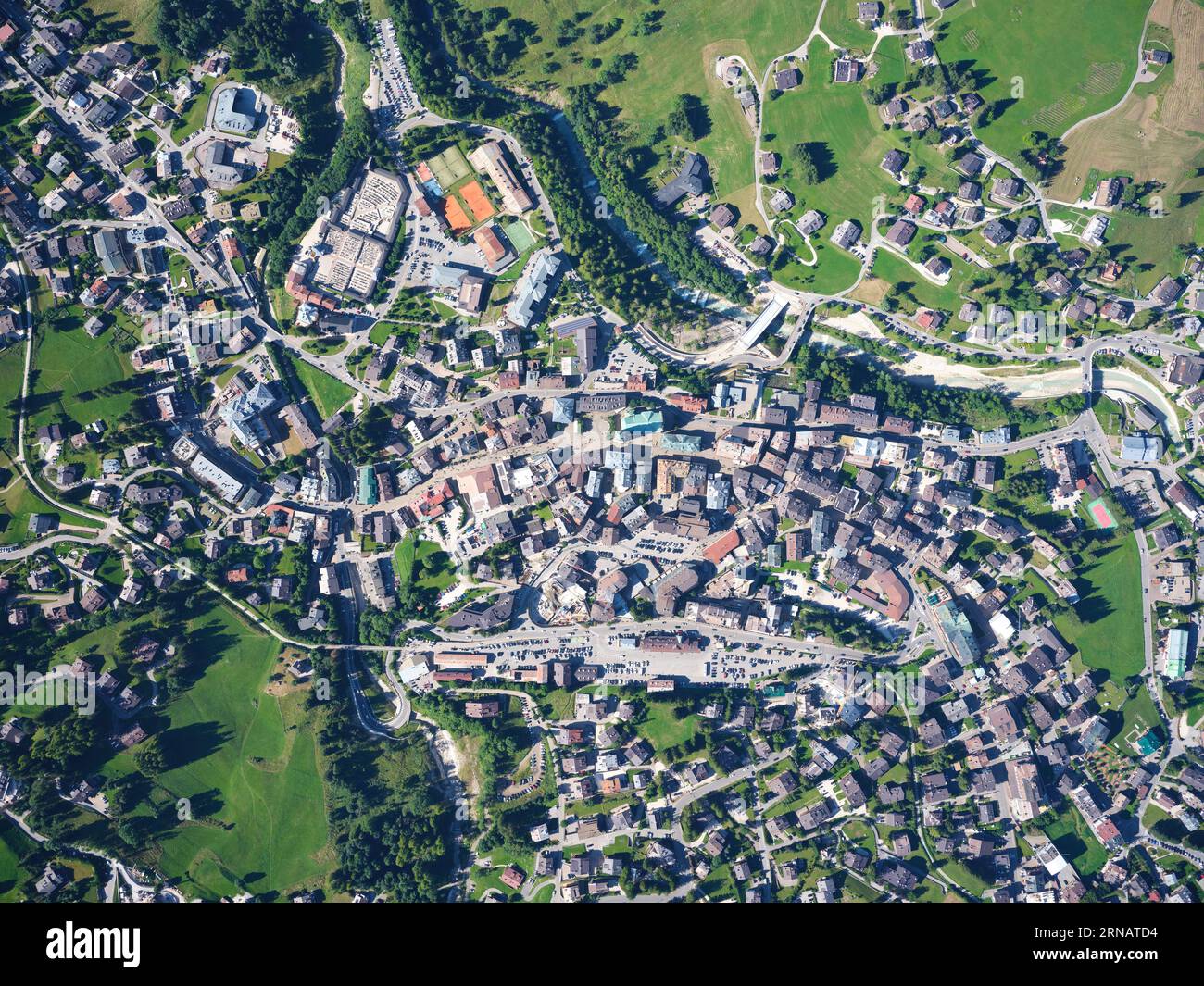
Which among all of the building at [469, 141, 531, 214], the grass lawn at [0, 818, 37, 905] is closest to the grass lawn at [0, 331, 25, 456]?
the grass lawn at [0, 818, 37, 905]

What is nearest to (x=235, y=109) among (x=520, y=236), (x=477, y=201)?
(x=477, y=201)

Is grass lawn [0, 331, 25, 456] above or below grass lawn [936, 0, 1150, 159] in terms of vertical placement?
below

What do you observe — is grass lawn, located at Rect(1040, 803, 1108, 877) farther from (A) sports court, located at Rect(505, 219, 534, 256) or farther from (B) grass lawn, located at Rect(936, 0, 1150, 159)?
(A) sports court, located at Rect(505, 219, 534, 256)

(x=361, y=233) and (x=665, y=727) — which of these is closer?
(x=665, y=727)

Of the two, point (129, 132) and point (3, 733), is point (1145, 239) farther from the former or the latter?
point (3, 733)

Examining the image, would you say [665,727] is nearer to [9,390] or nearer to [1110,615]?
[1110,615]

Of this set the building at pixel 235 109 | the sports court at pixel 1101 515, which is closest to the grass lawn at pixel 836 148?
the sports court at pixel 1101 515

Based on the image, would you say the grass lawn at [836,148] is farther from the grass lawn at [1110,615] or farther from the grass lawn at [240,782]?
the grass lawn at [240,782]
